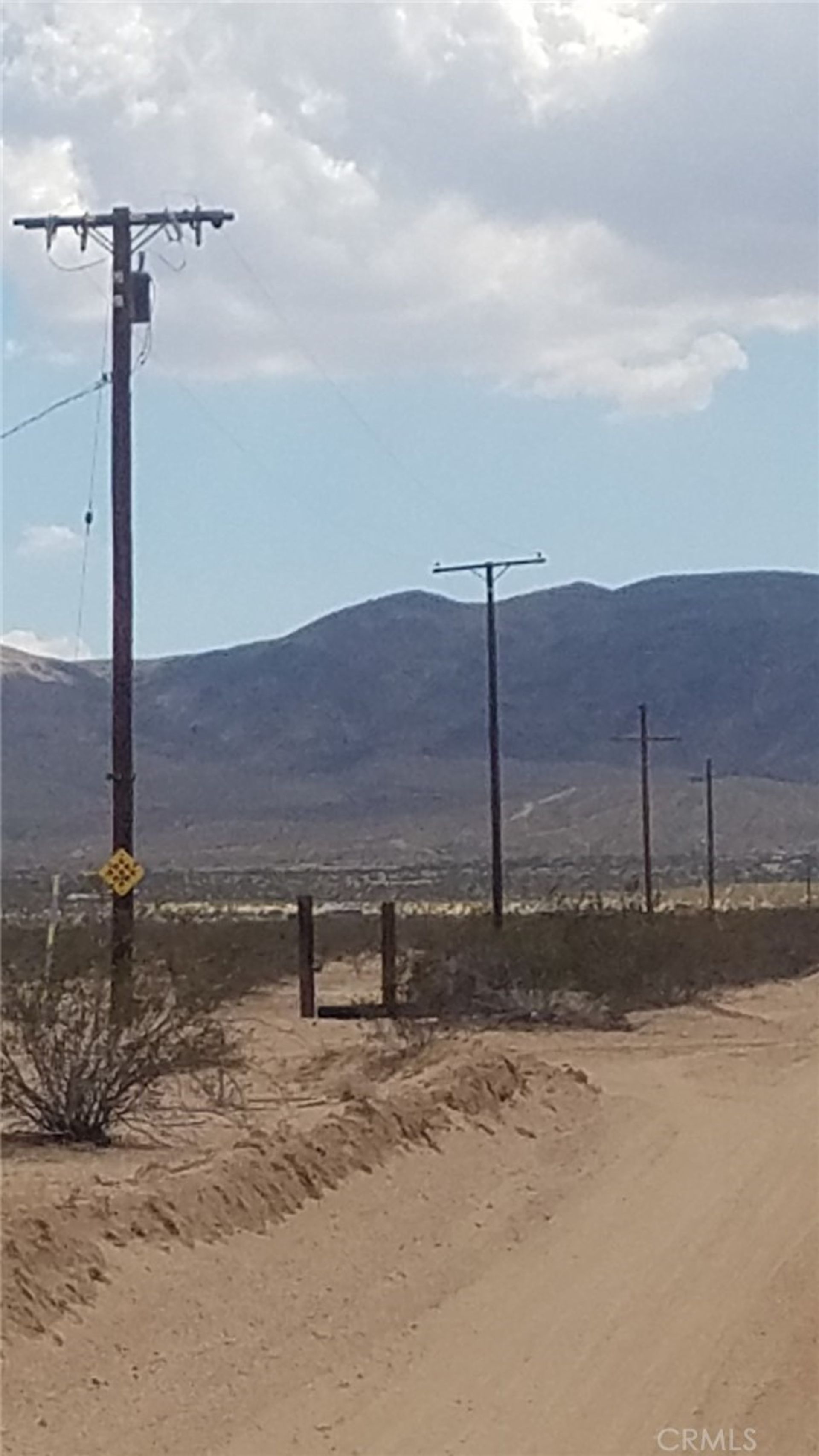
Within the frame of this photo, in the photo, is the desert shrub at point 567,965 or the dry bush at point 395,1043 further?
the desert shrub at point 567,965

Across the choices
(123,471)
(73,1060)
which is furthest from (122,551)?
(73,1060)

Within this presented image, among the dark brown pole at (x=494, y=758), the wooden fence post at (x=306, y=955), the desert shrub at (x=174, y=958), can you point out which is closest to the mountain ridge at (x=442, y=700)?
the dark brown pole at (x=494, y=758)

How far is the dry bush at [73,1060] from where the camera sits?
54.3 ft

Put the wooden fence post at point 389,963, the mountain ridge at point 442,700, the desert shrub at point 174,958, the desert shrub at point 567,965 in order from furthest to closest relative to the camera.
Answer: the mountain ridge at point 442,700
the desert shrub at point 567,965
the wooden fence post at point 389,963
the desert shrub at point 174,958

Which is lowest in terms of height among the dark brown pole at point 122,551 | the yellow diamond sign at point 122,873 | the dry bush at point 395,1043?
the dry bush at point 395,1043

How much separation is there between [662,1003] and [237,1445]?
78.2ft

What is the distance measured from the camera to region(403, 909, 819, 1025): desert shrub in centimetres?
2959

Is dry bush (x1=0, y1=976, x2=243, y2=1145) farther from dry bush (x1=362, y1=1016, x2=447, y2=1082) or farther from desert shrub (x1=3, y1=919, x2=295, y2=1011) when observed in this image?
dry bush (x1=362, y1=1016, x2=447, y2=1082)

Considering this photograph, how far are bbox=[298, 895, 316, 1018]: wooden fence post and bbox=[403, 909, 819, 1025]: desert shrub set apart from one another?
4.08 feet

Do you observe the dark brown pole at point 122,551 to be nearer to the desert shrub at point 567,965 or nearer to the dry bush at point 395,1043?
the dry bush at point 395,1043

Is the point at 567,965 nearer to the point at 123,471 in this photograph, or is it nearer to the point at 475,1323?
the point at 123,471

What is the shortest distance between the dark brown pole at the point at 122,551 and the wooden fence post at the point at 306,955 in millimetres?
3743

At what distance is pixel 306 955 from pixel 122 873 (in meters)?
5.95

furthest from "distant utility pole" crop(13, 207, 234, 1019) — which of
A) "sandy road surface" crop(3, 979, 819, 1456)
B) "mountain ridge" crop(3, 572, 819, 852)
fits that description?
"mountain ridge" crop(3, 572, 819, 852)
